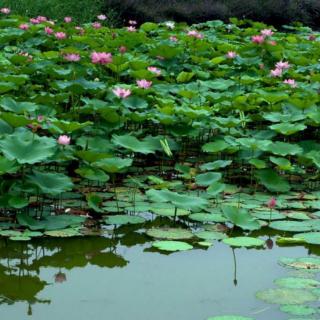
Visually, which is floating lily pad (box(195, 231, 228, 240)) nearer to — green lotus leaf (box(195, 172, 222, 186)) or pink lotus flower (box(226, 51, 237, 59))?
green lotus leaf (box(195, 172, 222, 186))

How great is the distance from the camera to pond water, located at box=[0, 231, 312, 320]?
1823 mm

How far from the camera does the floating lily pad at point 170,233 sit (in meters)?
2.41

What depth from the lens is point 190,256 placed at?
226 cm

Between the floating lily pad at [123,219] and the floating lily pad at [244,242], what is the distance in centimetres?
35

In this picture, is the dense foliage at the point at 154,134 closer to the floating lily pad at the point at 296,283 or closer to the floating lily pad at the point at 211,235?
the floating lily pad at the point at 211,235

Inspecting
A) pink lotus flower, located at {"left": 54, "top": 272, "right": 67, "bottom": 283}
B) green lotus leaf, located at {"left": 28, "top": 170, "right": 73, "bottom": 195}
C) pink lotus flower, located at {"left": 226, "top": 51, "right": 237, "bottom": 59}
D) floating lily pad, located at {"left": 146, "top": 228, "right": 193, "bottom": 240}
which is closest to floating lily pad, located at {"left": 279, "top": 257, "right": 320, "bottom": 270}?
floating lily pad, located at {"left": 146, "top": 228, "right": 193, "bottom": 240}

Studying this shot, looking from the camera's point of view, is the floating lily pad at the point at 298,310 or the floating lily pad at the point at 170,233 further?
the floating lily pad at the point at 170,233

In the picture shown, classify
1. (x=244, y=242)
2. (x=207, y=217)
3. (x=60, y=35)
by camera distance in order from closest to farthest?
(x=244, y=242) → (x=207, y=217) → (x=60, y=35)

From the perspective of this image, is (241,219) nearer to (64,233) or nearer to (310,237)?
(310,237)

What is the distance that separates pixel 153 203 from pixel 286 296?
926mm

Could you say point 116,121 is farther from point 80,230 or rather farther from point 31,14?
point 31,14

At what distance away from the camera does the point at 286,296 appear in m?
1.92

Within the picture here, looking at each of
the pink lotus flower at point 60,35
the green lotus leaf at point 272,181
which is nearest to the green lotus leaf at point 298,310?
the green lotus leaf at point 272,181

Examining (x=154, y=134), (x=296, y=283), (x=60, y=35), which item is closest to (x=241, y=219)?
(x=296, y=283)
